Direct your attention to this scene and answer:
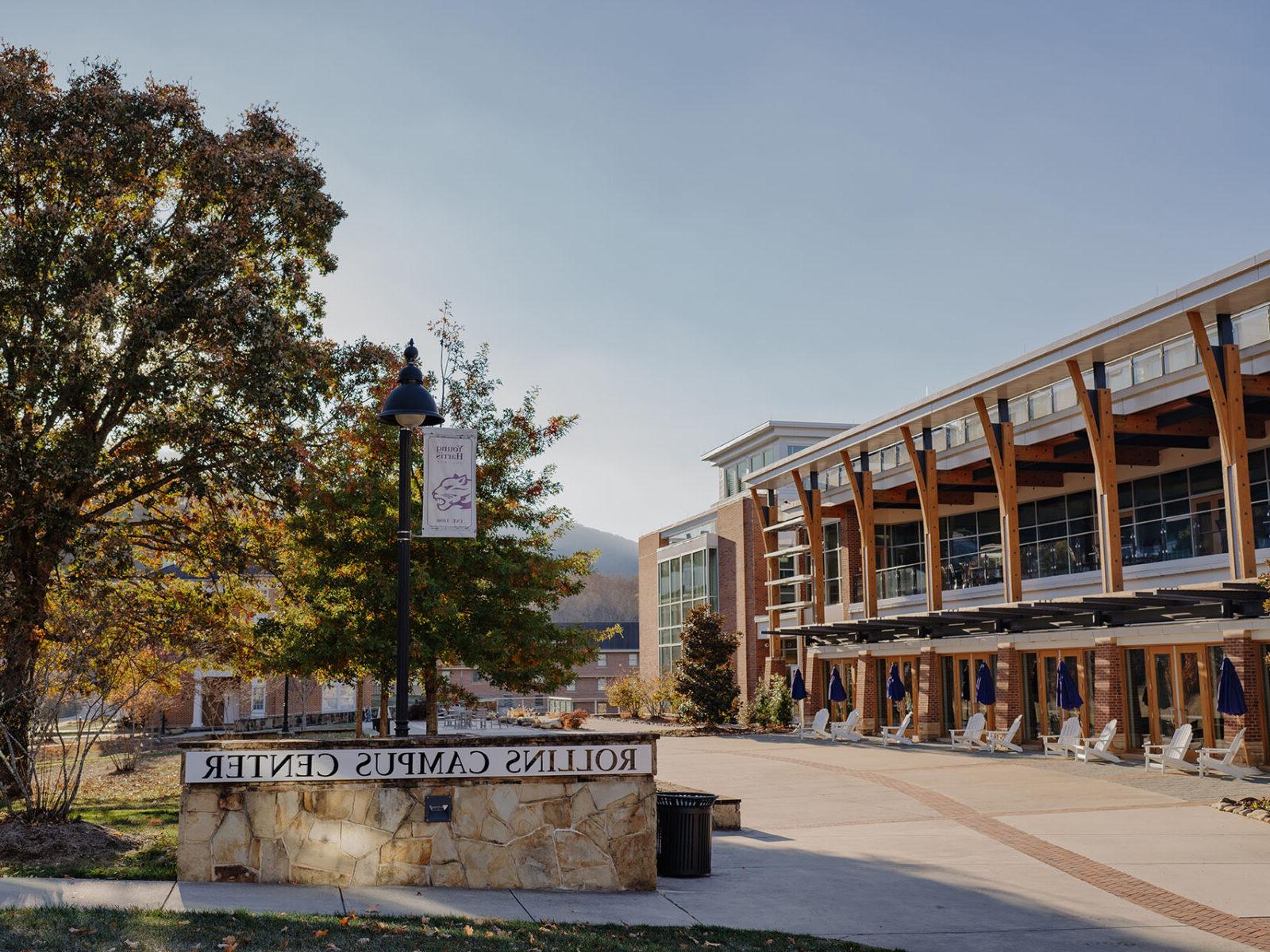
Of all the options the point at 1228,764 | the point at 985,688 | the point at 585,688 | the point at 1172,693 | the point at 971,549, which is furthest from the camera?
the point at 585,688

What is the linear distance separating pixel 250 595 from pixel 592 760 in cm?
1099

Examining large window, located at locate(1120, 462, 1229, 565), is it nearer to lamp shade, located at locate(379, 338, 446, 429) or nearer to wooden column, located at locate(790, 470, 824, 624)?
wooden column, located at locate(790, 470, 824, 624)

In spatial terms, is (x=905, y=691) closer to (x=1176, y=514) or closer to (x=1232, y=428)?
(x=1176, y=514)

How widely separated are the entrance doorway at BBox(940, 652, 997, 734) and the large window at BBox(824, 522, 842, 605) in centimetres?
970

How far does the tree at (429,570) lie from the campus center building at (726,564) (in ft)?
89.2

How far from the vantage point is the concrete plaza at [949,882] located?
30.7 feet

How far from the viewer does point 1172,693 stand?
982 inches

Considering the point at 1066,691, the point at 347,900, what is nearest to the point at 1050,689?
→ the point at 1066,691

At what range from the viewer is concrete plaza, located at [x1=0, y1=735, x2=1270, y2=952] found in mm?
9344

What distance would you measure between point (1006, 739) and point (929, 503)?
800 cm

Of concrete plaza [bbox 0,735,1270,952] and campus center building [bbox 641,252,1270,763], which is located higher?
campus center building [bbox 641,252,1270,763]

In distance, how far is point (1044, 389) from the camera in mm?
31156

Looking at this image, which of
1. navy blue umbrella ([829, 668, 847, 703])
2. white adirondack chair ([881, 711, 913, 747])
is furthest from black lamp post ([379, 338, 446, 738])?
navy blue umbrella ([829, 668, 847, 703])

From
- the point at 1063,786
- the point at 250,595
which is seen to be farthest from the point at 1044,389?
the point at 250,595
